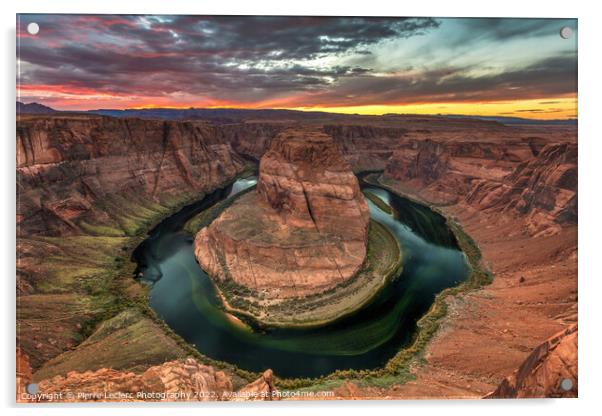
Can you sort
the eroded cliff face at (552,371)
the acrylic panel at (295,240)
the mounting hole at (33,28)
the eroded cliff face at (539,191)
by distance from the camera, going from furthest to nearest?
the eroded cliff face at (539,191) < the acrylic panel at (295,240) < the mounting hole at (33,28) < the eroded cliff face at (552,371)

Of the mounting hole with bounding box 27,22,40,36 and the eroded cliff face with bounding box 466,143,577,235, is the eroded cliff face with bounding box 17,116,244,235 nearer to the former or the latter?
the mounting hole with bounding box 27,22,40,36

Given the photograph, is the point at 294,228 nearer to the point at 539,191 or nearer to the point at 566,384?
the point at 566,384

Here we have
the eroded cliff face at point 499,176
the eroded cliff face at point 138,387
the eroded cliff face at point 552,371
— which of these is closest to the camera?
the eroded cliff face at point 552,371

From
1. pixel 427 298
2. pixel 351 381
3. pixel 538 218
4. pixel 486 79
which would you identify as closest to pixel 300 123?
pixel 486 79

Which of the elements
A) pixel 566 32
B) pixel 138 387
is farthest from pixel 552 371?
pixel 138 387

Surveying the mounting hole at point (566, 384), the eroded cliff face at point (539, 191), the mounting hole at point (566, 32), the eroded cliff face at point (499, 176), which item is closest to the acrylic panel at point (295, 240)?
the mounting hole at point (566, 32)

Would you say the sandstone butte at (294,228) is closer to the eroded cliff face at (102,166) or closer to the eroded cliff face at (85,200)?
the eroded cliff face at (85,200)
